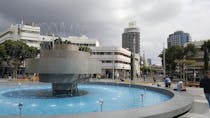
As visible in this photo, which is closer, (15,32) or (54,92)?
(54,92)

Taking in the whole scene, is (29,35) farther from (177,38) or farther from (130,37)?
(130,37)

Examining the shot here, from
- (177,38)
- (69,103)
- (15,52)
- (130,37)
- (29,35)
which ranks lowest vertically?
(69,103)

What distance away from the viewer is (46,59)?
17.9 m

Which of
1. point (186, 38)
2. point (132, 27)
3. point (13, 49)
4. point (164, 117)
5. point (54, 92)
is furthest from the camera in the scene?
point (132, 27)

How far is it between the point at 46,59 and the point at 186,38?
156 metres

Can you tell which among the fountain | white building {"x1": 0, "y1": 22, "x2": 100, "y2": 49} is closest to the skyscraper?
white building {"x1": 0, "y1": 22, "x2": 100, "y2": 49}

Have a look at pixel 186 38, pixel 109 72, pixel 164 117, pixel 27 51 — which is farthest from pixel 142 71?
pixel 164 117

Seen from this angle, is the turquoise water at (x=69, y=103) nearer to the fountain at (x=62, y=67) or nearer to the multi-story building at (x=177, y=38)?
the fountain at (x=62, y=67)

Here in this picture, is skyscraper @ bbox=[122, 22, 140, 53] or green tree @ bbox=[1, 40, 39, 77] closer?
green tree @ bbox=[1, 40, 39, 77]

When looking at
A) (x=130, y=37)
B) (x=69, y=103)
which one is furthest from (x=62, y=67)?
(x=130, y=37)

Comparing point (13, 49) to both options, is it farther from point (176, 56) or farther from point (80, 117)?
point (80, 117)

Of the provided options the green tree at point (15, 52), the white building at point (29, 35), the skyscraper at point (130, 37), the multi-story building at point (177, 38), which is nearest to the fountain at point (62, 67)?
the green tree at point (15, 52)

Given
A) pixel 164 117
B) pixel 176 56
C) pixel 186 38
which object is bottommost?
pixel 164 117

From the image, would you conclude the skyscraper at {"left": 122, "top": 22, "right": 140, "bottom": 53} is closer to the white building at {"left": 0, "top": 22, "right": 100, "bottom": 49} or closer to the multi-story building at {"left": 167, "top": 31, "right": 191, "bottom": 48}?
the multi-story building at {"left": 167, "top": 31, "right": 191, "bottom": 48}
